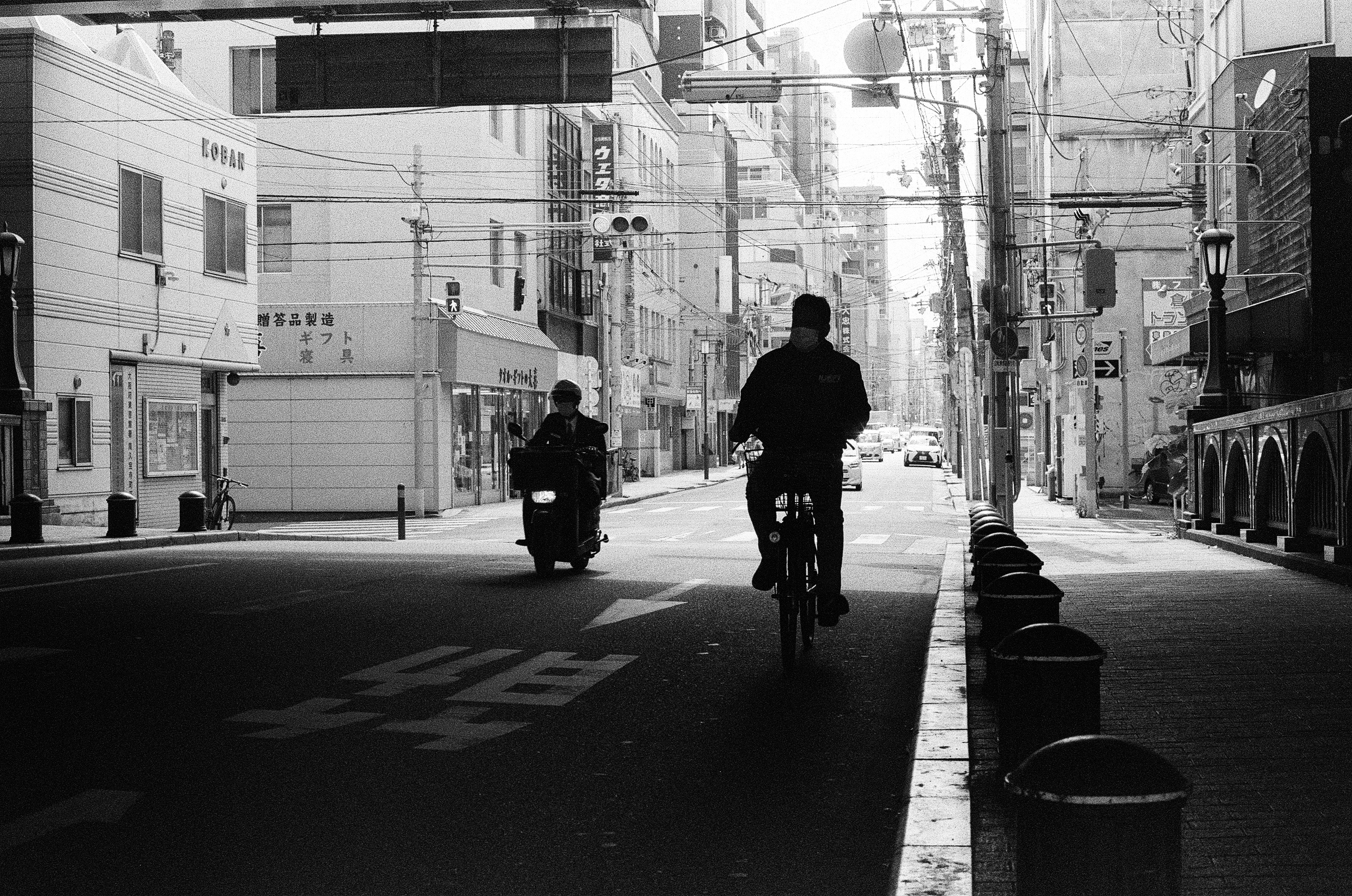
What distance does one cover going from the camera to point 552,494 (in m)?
14.1

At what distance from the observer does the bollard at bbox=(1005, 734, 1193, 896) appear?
9.11ft

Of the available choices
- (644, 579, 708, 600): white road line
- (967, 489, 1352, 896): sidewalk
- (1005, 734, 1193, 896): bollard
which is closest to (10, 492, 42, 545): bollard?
(644, 579, 708, 600): white road line

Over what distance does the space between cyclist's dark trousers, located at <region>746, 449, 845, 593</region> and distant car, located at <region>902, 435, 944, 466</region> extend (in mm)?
78772

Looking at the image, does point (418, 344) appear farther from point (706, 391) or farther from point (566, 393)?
point (706, 391)

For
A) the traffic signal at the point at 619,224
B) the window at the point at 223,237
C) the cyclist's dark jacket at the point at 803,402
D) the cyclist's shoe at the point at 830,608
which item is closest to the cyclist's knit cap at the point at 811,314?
the cyclist's dark jacket at the point at 803,402

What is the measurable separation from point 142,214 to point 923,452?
6345 centimetres

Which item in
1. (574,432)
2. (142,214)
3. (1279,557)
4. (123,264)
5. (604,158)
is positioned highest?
(604,158)

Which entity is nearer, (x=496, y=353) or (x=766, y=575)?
(x=766, y=575)

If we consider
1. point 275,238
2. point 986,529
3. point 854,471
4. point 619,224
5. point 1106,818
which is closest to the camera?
point 1106,818

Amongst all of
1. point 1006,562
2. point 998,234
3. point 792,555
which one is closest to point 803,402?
point 792,555

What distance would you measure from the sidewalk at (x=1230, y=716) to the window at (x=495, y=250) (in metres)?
33.1

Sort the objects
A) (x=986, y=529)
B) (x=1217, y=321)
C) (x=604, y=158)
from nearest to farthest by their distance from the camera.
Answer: (x=986, y=529) < (x=1217, y=321) < (x=604, y=158)

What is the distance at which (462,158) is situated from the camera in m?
42.4

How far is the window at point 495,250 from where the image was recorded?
145 ft
